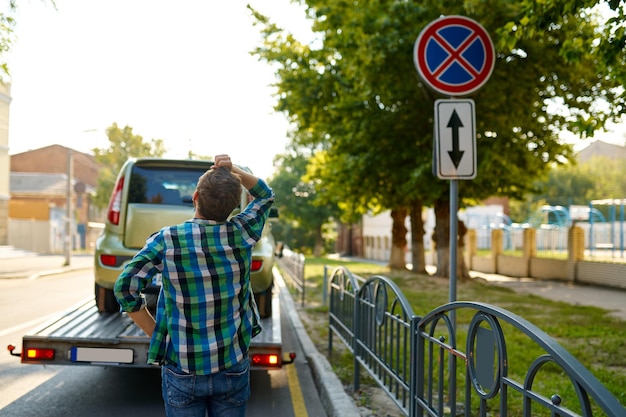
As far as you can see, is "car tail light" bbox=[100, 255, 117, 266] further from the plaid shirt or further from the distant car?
the plaid shirt

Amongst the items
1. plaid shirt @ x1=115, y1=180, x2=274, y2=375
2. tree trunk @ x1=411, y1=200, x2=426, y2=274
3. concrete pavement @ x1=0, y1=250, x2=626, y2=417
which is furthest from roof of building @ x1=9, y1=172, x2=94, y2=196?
plaid shirt @ x1=115, y1=180, x2=274, y2=375

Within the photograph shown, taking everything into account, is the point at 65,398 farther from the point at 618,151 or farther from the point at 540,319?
the point at 618,151

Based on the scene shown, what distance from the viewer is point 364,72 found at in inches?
640

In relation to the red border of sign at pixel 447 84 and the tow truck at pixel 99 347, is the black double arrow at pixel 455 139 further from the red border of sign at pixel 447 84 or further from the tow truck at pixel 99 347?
the tow truck at pixel 99 347

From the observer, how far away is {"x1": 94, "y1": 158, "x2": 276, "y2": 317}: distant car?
22.5 feet

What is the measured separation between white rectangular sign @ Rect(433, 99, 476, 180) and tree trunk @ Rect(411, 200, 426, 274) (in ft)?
63.4

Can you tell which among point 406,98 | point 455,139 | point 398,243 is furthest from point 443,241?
point 455,139

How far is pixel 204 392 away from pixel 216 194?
83 centimetres

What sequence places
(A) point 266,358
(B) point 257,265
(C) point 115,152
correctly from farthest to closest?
(C) point 115,152, (B) point 257,265, (A) point 266,358

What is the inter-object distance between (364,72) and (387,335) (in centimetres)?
1167

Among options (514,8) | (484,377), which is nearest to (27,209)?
(514,8)

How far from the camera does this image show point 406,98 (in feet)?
61.2

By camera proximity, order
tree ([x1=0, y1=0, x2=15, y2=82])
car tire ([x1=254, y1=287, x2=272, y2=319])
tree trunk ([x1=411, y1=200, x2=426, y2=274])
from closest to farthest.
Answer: car tire ([x1=254, y1=287, x2=272, y2=319]) < tree ([x1=0, y1=0, x2=15, y2=82]) < tree trunk ([x1=411, y1=200, x2=426, y2=274])

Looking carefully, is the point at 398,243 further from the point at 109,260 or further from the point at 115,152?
the point at 115,152
